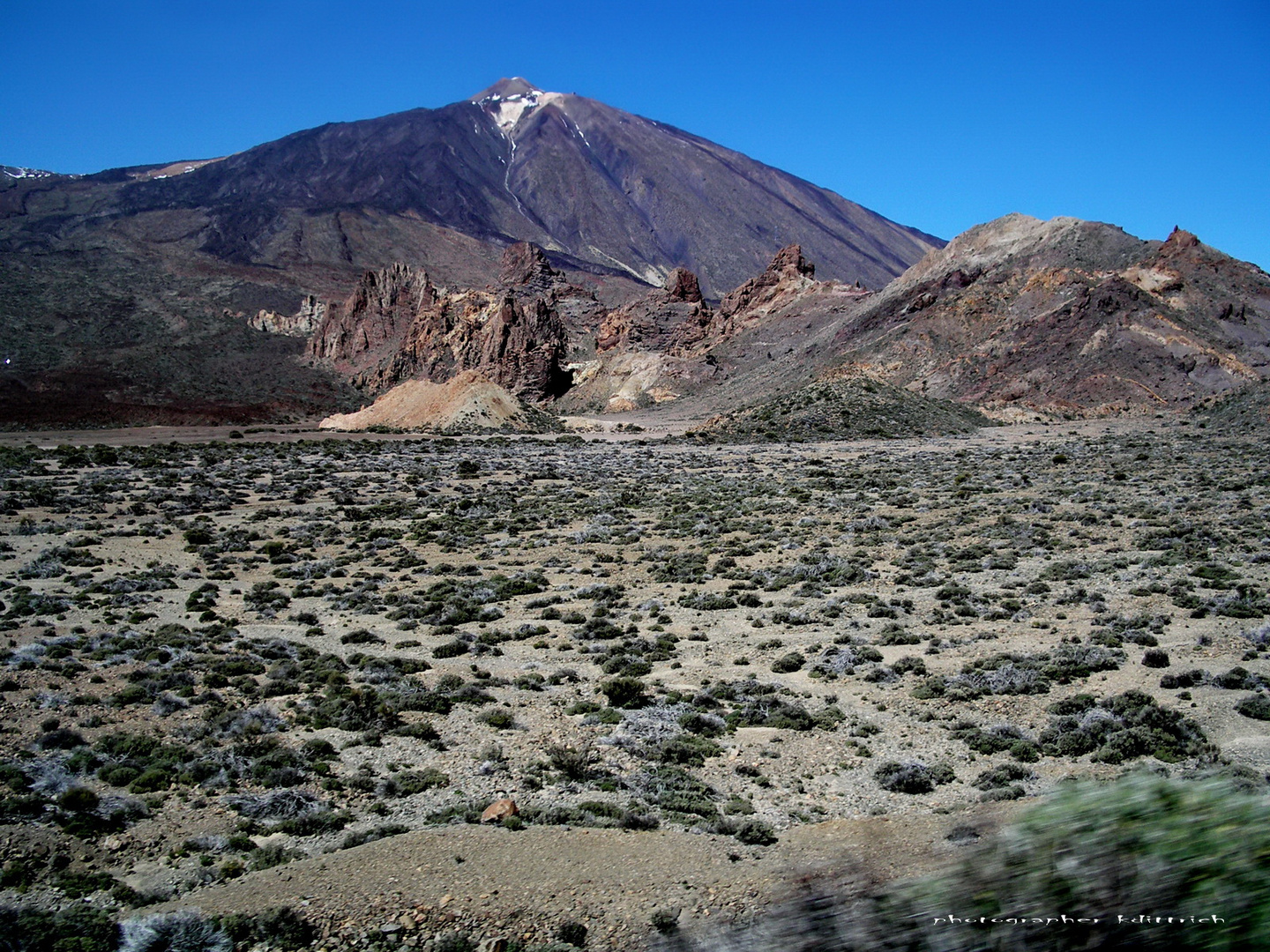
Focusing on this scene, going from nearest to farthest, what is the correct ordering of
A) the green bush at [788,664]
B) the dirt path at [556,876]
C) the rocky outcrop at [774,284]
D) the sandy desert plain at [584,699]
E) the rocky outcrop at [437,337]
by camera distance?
the dirt path at [556,876] → the sandy desert plain at [584,699] → the green bush at [788,664] → the rocky outcrop at [437,337] → the rocky outcrop at [774,284]

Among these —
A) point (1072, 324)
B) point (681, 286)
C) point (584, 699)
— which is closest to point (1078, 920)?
point (584, 699)

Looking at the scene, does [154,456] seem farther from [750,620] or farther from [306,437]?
[750,620]

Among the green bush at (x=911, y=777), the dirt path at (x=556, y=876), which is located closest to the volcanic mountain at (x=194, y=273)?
the dirt path at (x=556, y=876)

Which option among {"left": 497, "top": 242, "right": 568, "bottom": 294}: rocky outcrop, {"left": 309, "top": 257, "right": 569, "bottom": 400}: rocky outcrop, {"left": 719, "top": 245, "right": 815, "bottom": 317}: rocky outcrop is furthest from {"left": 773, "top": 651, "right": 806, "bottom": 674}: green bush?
{"left": 497, "top": 242, "right": 568, "bottom": 294}: rocky outcrop

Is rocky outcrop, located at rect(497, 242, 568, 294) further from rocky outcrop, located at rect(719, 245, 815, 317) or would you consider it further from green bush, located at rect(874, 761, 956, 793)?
green bush, located at rect(874, 761, 956, 793)

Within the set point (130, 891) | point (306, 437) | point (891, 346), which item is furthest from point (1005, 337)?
point (130, 891)

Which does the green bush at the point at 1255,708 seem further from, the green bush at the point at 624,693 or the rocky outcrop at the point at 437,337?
the rocky outcrop at the point at 437,337

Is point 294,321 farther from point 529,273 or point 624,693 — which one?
point 624,693
